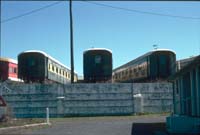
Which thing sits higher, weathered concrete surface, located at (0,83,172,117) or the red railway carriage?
the red railway carriage

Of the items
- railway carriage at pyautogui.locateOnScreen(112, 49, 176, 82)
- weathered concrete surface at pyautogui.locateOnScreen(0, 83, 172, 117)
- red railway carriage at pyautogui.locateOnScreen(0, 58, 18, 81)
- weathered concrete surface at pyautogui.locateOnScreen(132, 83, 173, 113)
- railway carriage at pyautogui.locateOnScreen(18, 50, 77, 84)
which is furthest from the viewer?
red railway carriage at pyautogui.locateOnScreen(0, 58, 18, 81)

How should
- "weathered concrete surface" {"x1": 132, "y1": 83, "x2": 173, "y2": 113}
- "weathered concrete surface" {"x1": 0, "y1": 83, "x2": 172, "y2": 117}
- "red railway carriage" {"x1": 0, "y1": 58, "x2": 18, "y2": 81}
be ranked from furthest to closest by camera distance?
"red railway carriage" {"x1": 0, "y1": 58, "x2": 18, "y2": 81} → "weathered concrete surface" {"x1": 132, "y1": 83, "x2": 173, "y2": 113} → "weathered concrete surface" {"x1": 0, "y1": 83, "x2": 172, "y2": 117}

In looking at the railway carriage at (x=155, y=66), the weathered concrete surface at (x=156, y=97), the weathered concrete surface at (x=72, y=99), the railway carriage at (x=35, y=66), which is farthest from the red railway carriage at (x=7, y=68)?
the weathered concrete surface at (x=156, y=97)

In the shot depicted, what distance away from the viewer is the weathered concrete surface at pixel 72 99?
32.2 metres

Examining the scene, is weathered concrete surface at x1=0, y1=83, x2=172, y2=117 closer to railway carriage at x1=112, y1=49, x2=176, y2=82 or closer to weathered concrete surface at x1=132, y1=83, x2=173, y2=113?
weathered concrete surface at x1=132, y1=83, x2=173, y2=113

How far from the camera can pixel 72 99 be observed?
3238 cm

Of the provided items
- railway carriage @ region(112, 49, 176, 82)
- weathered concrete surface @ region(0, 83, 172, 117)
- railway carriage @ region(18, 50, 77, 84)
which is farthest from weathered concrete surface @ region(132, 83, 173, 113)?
railway carriage @ region(18, 50, 77, 84)

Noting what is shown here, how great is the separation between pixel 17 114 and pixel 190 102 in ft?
51.6

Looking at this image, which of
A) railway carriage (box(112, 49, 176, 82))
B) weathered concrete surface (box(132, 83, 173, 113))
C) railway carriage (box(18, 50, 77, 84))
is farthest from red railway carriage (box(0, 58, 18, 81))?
weathered concrete surface (box(132, 83, 173, 113))

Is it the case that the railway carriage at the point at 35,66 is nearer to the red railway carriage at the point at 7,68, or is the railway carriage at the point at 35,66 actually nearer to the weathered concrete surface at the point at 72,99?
the red railway carriage at the point at 7,68

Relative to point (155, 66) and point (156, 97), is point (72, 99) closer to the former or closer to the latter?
point (156, 97)

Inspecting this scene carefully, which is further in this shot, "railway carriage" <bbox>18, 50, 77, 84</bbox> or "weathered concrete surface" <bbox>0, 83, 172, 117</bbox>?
"railway carriage" <bbox>18, 50, 77, 84</bbox>

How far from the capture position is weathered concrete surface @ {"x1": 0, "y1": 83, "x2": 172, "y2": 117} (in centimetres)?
3222

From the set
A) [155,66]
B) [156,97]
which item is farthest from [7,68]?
[156,97]
